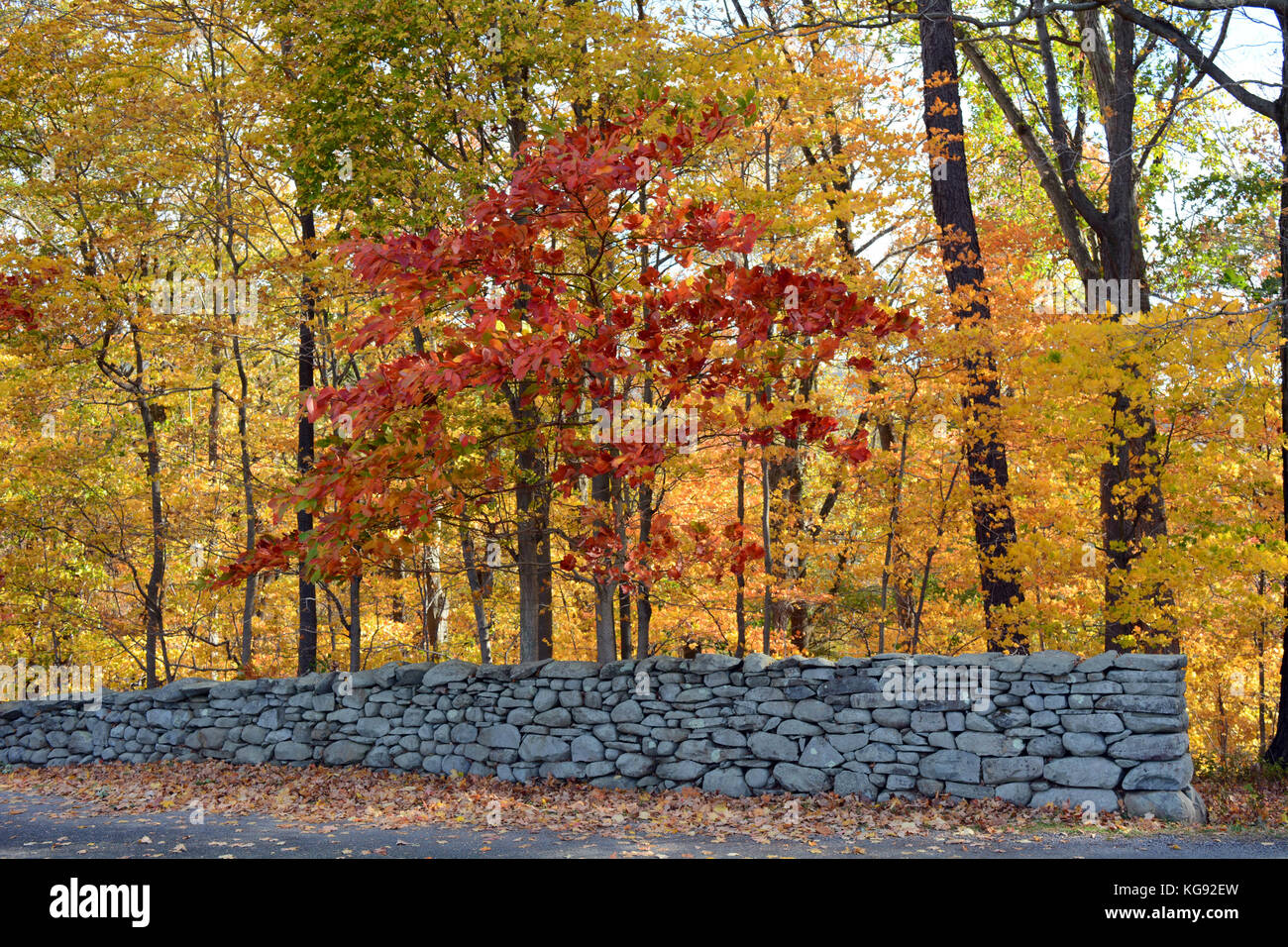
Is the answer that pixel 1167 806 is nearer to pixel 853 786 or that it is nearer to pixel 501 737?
pixel 853 786

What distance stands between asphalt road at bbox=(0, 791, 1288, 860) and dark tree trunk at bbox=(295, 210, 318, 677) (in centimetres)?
375

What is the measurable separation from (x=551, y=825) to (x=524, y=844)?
2.14ft

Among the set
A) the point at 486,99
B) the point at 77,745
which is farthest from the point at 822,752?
the point at 77,745

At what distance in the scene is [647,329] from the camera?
557 cm

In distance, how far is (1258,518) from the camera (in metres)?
8.13

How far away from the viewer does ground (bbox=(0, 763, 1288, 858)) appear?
18.6 ft

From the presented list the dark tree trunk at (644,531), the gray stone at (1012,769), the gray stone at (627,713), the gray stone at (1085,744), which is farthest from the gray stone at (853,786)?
the dark tree trunk at (644,531)

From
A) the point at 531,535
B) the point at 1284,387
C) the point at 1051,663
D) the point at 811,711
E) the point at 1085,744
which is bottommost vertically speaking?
the point at 1085,744

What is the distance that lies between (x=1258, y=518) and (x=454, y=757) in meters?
7.04

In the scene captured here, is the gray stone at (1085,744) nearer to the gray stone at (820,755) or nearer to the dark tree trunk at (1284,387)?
the gray stone at (820,755)

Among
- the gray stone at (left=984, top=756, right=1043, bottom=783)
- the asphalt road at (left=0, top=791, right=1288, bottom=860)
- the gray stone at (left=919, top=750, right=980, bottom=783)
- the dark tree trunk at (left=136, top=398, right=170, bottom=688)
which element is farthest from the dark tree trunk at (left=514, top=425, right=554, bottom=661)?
the dark tree trunk at (left=136, top=398, right=170, bottom=688)

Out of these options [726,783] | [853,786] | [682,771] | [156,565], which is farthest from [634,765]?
[156,565]

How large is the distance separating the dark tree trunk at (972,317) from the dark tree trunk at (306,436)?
244 inches

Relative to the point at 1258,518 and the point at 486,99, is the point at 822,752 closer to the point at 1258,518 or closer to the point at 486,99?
the point at 1258,518
